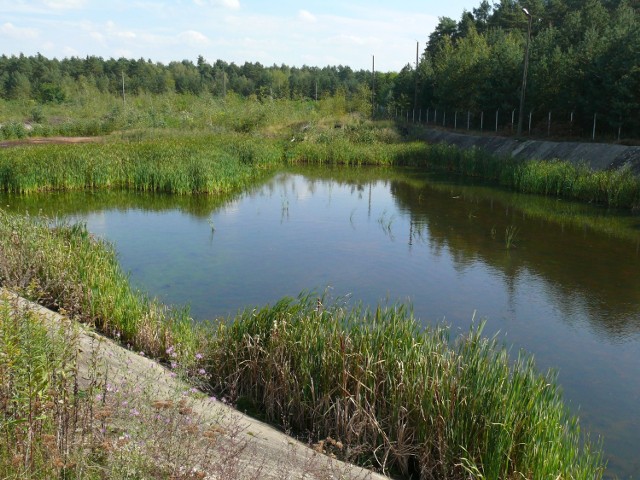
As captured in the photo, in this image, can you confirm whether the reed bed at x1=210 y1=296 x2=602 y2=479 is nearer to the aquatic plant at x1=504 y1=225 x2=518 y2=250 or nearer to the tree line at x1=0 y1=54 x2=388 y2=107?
the aquatic plant at x1=504 y1=225 x2=518 y2=250

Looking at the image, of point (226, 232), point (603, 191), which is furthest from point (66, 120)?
point (603, 191)

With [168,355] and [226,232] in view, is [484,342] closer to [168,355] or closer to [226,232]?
[168,355]

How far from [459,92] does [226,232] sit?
27064mm

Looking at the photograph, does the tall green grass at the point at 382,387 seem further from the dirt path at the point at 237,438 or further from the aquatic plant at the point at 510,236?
the aquatic plant at the point at 510,236

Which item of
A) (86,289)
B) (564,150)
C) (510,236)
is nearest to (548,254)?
(510,236)

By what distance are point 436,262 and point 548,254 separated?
9.06 feet

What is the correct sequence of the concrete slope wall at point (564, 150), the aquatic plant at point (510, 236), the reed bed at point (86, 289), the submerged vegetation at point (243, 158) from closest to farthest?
the reed bed at point (86, 289) < the aquatic plant at point (510, 236) < the submerged vegetation at point (243, 158) < the concrete slope wall at point (564, 150)

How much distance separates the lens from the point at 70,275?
24.1ft

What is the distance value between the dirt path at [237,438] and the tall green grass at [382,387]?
21 centimetres

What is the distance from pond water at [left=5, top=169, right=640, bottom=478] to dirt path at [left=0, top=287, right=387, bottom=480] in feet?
8.96

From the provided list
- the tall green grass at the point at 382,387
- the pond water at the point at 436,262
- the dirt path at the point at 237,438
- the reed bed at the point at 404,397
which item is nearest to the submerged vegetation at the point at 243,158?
the pond water at the point at 436,262

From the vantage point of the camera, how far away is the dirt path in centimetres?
369

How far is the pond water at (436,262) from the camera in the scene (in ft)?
25.6

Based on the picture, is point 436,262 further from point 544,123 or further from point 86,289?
point 544,123
